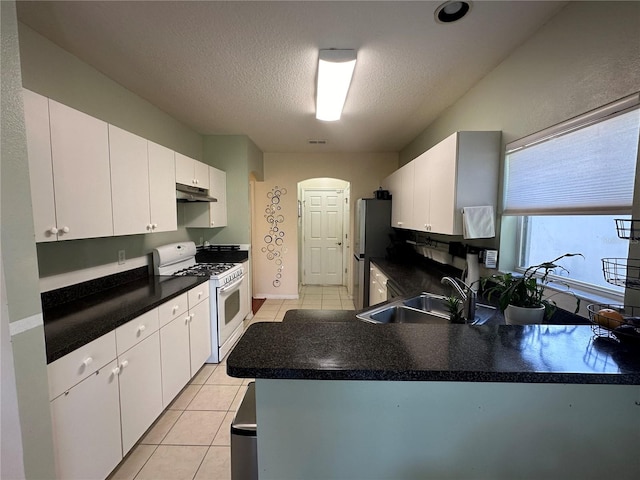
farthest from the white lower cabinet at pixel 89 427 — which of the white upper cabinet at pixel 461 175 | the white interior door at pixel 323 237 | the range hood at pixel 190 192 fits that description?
the white interior door at pixel 323 237

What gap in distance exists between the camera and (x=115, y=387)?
151cm

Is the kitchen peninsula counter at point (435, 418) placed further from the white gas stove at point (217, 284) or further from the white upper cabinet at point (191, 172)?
the white upper cabinet at point (191, 172)

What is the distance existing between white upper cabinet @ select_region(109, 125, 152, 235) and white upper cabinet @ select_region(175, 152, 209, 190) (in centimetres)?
48

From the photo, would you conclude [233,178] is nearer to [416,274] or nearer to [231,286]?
[231,286]

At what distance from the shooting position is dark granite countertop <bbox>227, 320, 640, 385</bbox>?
A: 740 mm

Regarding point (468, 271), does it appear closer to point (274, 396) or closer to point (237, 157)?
point (274, 396)

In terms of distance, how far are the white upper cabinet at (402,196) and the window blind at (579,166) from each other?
1130 mm

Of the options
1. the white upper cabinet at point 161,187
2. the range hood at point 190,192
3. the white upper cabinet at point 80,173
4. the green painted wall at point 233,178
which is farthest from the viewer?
the green painted wall at point 233,178

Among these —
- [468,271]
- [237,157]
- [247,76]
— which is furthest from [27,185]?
[237,157]

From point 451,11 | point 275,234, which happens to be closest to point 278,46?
point 451,11

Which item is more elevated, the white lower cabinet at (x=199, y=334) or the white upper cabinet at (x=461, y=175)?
the white upper cabinet at (x=461, y=175)

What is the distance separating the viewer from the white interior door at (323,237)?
18.9ft

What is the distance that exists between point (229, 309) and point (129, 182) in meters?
1.65

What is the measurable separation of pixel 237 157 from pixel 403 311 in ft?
10.3
